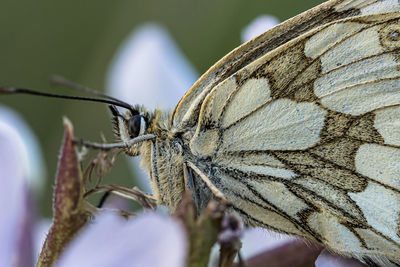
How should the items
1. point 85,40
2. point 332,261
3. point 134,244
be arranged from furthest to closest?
1. point 85,40
2. point 332,261
3. point 134,244

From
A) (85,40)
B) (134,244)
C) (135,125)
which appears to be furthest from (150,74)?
(85,40)

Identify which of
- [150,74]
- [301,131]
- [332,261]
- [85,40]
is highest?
[85,40]

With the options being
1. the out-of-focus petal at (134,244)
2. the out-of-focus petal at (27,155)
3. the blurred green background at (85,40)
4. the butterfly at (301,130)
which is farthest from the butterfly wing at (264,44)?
the blurred green background at (85,40)

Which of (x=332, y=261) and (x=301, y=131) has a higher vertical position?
(x=301, y=131)

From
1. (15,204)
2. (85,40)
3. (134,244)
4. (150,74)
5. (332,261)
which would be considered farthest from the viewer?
(85,40)

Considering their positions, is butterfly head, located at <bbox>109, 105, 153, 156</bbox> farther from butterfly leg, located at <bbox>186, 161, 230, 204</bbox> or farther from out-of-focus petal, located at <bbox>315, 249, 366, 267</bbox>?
out-of-focus petal, located at <bbox>315, 249, 366, 267</bbox>

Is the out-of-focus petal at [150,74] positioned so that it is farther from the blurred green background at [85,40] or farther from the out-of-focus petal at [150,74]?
the blurred green background at [85,40]

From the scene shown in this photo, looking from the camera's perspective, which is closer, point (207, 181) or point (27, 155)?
point (27, 155)

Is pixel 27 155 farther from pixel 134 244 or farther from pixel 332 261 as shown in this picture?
pixel 332 261
